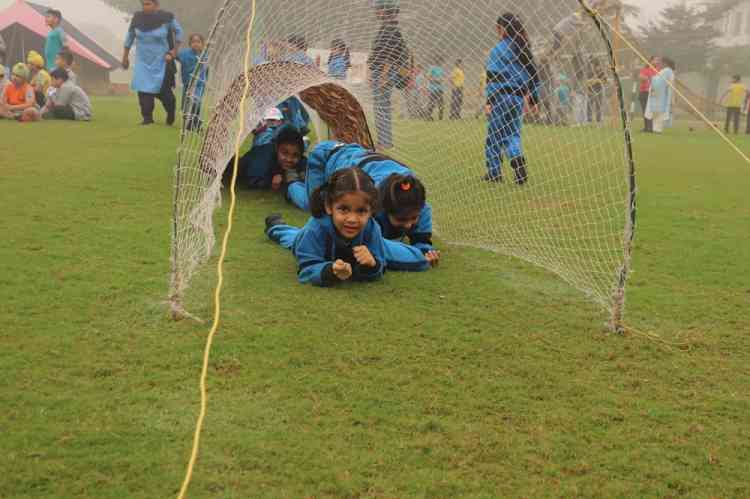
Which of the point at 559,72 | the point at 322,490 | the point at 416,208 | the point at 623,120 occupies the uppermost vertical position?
the point at 559,72

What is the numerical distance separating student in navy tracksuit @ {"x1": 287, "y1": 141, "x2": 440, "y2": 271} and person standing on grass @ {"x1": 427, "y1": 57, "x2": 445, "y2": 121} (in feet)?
4.50

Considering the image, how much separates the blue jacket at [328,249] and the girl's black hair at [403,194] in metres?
0.33

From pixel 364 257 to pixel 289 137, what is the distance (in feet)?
9.24

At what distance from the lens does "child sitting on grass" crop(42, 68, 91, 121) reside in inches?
489

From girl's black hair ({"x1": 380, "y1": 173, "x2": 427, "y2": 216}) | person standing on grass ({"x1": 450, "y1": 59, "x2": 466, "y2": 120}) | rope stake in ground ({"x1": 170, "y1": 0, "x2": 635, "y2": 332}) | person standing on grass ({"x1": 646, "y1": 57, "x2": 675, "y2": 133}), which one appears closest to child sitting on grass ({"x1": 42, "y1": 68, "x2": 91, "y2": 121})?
rope stake in ground ({"x1": 170, "y1": 0, "x2": 635, "y2": 332})

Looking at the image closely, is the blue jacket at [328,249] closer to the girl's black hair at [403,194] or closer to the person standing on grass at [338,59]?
the girl's black hair at [403,194]

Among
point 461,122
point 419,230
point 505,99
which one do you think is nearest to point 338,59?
point 461,122

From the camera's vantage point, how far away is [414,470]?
2.07m

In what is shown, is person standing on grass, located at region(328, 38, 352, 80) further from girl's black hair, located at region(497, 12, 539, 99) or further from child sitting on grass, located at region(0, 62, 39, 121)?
child sitting on grass, located at region(0, 62, 39, 121)

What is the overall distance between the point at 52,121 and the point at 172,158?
510 cm

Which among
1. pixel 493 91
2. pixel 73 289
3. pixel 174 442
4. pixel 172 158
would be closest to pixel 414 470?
pixel 174 442

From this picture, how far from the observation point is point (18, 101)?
12227 mm

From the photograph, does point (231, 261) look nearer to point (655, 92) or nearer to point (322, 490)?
point (322, 490)

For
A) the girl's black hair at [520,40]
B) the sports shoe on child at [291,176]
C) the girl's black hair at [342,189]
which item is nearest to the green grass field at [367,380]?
the girl's black hair at [342,189]
